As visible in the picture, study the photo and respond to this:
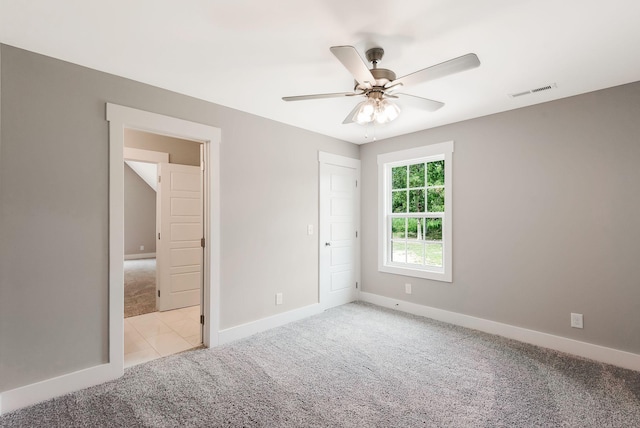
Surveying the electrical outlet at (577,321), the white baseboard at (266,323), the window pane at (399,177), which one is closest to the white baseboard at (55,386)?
the white baseboard at (266,323)

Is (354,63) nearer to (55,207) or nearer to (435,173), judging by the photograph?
(55,207)

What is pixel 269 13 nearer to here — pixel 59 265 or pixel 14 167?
pixel 14 167

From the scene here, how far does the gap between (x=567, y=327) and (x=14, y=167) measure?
4643mm

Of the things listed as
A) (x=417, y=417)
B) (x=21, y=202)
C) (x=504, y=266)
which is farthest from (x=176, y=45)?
(x=504, y=266)

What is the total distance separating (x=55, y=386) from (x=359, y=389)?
216cm

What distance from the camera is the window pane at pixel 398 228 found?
415 centimetres

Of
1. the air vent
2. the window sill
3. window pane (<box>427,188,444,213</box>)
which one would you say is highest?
the air vent

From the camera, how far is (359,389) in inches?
86.9

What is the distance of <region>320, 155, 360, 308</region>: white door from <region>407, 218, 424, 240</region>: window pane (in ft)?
2.58

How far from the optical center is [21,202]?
6.57 feet

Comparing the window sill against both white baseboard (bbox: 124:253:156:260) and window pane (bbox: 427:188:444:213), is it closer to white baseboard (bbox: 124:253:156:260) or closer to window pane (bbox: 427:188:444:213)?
window pane (bbox: 427:188:444:213)

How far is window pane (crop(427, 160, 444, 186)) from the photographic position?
3800mm

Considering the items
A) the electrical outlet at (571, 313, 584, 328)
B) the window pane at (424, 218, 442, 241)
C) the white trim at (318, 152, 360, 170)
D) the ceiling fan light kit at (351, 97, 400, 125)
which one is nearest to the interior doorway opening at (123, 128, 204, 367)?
the white trim at (318, 152, 360, 170)

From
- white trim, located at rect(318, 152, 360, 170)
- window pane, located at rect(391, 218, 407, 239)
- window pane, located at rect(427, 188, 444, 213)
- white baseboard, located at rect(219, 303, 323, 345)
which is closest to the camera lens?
white baseboard, located at rect(219, 303, 323, 345)
